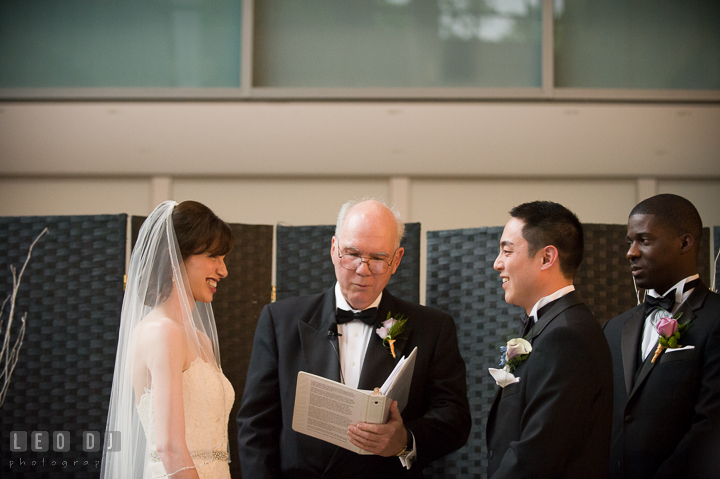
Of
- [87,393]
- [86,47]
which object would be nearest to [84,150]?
[86,47]

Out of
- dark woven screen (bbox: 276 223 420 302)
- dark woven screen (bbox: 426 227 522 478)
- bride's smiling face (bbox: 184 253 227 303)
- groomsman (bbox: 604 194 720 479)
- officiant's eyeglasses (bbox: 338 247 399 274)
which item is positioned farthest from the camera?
dark woven screen (bbox: 276 223 420 302)

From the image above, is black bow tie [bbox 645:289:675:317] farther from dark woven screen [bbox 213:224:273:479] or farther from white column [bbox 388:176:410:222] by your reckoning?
white column [bbox 388:176:410:222]

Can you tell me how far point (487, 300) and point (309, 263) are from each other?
0.97 metres

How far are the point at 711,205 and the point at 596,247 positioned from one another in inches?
87.7

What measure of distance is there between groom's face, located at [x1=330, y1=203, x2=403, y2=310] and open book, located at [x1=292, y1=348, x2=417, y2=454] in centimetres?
44

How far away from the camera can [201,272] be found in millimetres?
2412

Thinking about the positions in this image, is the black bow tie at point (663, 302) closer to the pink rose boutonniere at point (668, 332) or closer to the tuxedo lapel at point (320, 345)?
the pink rose boutonniere at point (668, 332)

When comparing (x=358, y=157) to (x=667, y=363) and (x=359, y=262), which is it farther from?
(x=667, y=363)

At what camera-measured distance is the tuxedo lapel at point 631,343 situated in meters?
2.45

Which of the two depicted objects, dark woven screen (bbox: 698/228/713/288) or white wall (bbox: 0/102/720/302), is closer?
dark woven screen (bbox: 698/228/713/288)

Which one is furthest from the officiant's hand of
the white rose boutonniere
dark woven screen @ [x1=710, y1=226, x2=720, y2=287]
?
dark woven screen @ [x1=710, y1=226, x2=720, y2=287]

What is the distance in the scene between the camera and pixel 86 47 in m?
5.19

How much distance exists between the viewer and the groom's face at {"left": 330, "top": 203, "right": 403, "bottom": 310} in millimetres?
2521

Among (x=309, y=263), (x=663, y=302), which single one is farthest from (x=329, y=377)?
(x=663, y=302)
